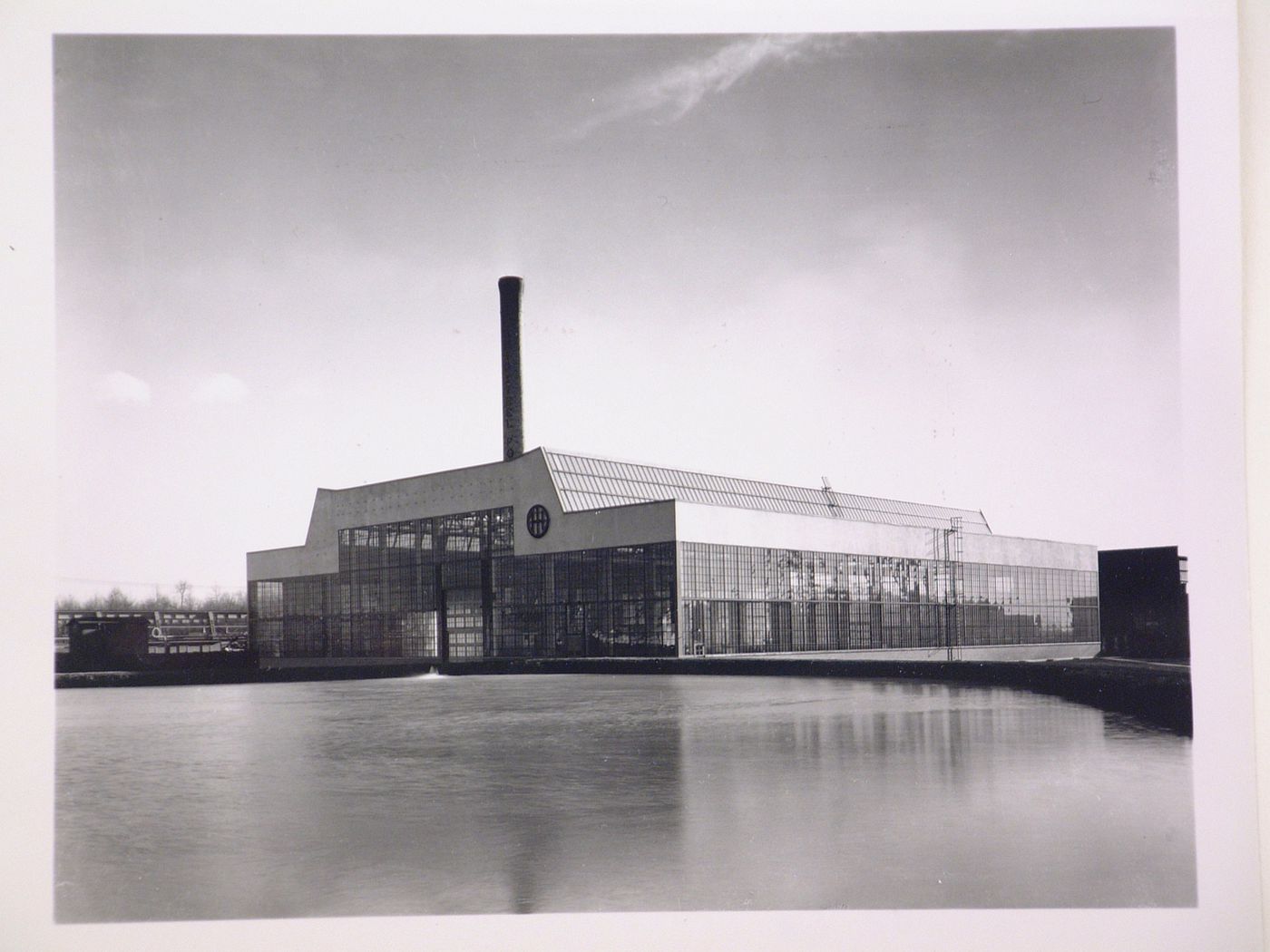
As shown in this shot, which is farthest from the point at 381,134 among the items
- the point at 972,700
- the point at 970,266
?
the point at 972,700

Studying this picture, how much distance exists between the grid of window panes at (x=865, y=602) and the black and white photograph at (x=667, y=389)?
12091mm

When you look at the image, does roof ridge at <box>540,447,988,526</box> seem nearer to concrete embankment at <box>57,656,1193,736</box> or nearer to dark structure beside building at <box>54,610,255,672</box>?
concrete embankment at <box>57,656,1193,736</box>

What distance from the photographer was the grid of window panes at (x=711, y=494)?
113ft

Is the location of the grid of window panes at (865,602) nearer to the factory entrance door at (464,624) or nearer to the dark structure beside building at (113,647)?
the factory entrance door at (464,624)

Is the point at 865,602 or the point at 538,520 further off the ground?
the point at 538,520

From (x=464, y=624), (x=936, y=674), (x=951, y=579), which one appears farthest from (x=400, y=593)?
(x=936, y=674)

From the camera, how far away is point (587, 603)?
32656 mm

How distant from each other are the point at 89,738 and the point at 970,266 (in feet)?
40.9

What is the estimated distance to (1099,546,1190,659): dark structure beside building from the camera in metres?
31.1

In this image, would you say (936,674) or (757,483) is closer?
(936,674)

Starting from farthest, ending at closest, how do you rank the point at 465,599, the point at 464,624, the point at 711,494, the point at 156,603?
the point at 711,494 → the point at 465,599 → the point at 464,624 → the point at 156,603

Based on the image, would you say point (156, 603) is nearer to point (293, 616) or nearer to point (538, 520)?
point (538, 520)

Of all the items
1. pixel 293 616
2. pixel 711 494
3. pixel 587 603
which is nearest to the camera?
pixel 587 603

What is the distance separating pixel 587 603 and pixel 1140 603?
17117mm
